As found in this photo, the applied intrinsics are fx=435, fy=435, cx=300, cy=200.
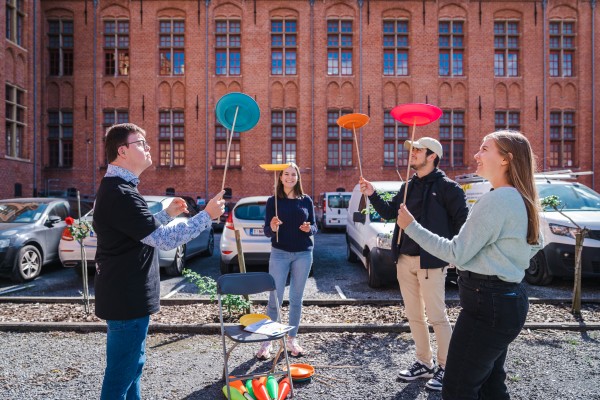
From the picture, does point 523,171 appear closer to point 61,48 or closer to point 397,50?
point 397,50

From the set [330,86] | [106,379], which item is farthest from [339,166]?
[106,379]

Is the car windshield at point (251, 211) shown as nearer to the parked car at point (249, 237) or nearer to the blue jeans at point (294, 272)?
the parked car at point (249, 237)

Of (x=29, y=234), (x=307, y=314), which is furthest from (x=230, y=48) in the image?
(x=307, y=314)

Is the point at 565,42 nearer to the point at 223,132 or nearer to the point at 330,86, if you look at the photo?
the point at 330,86

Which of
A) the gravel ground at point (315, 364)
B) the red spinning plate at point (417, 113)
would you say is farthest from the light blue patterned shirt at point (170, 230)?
the red spinning plate at point (417, 113)

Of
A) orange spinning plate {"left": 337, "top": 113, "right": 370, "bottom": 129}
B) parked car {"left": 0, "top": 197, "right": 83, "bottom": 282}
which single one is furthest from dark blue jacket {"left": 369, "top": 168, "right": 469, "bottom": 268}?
parked car {"left": 0, "top": 197, "right": 83, "bottom": 282}

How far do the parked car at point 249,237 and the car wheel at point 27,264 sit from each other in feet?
11.7

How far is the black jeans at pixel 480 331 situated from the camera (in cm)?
216

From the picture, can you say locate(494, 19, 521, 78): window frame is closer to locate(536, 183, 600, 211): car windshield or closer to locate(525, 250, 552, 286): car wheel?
locate(536, 183, 600, 211): car windshield

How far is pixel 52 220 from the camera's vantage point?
866cm

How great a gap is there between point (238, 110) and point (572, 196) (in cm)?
739

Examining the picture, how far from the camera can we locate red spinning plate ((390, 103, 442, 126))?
11.2 ft

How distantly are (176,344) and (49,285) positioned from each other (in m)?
4.44

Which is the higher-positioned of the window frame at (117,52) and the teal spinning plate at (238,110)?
the window frame at (117,52)
